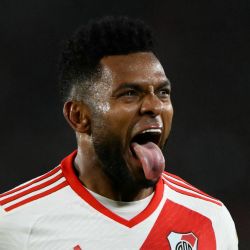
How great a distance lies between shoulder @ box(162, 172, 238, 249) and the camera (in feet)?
7.73

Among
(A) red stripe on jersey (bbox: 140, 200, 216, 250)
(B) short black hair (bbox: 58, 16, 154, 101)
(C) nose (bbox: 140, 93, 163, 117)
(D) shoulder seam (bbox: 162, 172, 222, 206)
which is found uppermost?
(B) short black hair (bbox: 58, 16, 154, 101)

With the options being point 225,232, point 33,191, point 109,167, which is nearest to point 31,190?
point 33,191

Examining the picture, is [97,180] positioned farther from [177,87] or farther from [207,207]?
[177,87]

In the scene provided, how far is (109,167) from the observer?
214cm

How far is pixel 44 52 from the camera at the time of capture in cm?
437

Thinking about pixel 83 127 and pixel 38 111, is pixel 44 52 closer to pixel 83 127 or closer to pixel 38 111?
pixel 38 111

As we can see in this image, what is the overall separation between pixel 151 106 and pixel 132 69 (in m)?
0.14

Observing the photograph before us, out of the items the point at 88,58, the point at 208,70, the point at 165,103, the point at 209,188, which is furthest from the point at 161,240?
the point at 208,70

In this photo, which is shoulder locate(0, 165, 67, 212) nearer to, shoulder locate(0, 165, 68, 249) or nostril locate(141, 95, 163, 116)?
shoulder locate(0, 165, 68, 249)

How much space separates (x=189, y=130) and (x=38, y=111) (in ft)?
3.32

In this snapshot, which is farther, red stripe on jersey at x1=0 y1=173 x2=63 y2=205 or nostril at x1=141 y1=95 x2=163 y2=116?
red stripe on jersey at x1=0 y1=173 x2=63 y2=205

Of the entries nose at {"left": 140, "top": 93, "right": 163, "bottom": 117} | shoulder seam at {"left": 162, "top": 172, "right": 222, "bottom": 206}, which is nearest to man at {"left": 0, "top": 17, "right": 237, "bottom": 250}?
nose at {"left": 140, "top": 93, "right": 163, "bottom": 117}

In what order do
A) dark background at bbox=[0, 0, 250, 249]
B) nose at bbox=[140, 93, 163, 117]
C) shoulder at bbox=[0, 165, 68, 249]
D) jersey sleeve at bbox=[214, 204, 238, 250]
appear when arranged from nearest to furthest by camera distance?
1. nose at bbox=[140, 93, 163, 117]
2. shoulder at bbox=[0, 165, 68, 249]
3. jersey sleeve at bbox=[214, 204, 238, 250]
4. dark background at bbox=[0, 0, 250, 249]

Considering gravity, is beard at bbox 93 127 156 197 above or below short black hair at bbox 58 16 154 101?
below
